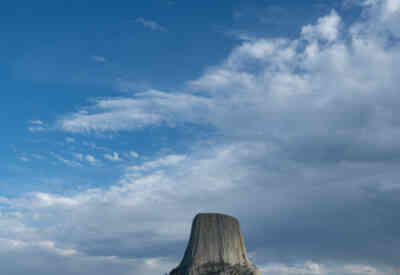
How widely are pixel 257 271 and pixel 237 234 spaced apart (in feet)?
9.27

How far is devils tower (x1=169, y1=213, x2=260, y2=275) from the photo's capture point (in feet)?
123

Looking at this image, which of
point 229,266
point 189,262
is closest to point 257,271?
point 229,266

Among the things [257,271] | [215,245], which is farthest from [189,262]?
[257,271]

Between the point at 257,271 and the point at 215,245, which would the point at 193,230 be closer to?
the point at 215,245

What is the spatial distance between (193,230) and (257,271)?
16.7 ft

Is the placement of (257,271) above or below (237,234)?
below

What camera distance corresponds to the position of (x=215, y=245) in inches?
1502

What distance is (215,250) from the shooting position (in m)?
38.0

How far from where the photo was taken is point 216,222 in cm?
3875

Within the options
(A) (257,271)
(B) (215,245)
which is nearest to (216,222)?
(B) (215,245)

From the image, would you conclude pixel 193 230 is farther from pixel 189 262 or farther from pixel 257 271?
pixel 257 271

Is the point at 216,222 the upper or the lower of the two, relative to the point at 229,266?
upper

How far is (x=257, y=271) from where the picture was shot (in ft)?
124

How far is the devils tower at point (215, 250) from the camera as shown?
3747 cm
